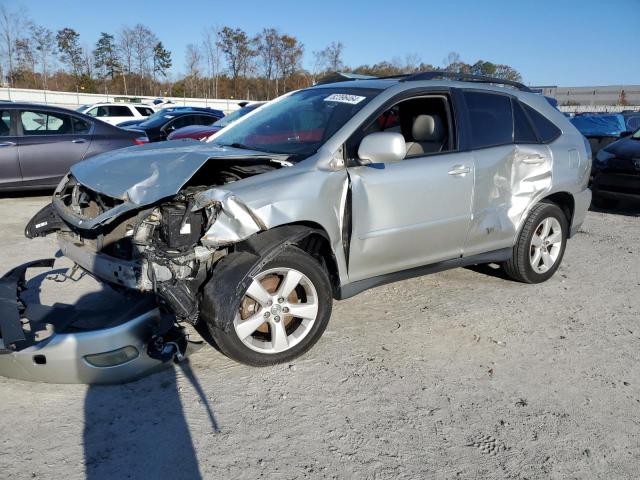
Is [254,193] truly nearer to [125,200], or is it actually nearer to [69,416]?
[125,200]

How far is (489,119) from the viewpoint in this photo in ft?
14.9

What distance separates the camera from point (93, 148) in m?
8.58

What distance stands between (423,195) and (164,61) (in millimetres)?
65949

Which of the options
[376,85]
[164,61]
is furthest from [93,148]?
[164,61]

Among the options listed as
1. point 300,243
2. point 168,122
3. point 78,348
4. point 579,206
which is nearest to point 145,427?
point 78,348

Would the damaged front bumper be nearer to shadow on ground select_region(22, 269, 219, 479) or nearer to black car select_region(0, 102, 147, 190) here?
shadow on ground select_region(22, 269, 219, 479)

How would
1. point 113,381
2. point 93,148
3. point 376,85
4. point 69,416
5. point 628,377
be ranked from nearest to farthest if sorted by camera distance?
point 69,416 → point 113,381 → point 628,377 → point 376,85 → point 93,148

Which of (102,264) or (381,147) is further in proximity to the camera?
(381,147)

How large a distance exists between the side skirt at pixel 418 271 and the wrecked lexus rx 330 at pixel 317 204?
0.05 feet

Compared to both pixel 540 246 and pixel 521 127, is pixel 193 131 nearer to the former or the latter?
pixel 521 127

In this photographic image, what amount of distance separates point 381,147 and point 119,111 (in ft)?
65.8

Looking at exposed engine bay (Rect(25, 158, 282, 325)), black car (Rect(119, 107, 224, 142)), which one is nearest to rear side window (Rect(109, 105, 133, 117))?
black car (Rect(119, 107, 224, 142))

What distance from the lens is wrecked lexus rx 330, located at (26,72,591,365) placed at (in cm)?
307

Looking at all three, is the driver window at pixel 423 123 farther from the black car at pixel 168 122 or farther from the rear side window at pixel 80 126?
the black car at pixel 168 122
